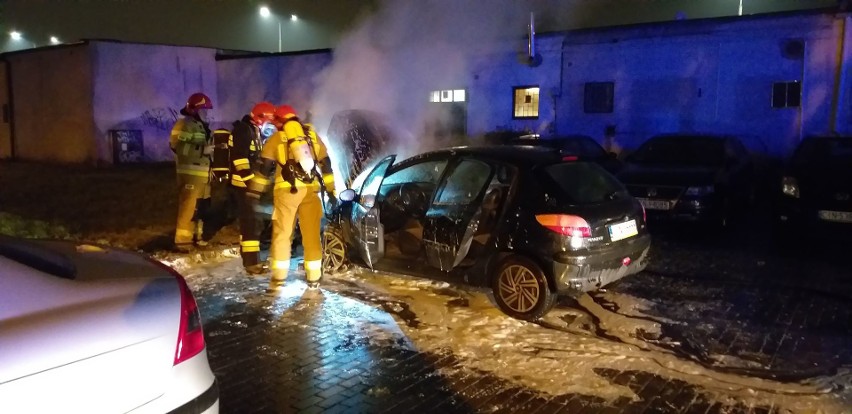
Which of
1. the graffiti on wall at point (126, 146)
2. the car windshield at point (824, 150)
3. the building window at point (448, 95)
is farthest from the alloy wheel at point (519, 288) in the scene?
the graffiti on wall at point (126, 146)

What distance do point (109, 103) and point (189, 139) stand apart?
14491 millimetres

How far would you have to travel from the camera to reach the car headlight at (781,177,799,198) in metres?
7.93

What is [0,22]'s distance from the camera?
11734 millimetres

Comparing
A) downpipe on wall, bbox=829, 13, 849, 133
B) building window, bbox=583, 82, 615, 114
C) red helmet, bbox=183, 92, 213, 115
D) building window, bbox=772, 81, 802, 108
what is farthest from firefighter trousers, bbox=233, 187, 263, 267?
downpipe on wall, bbox=829, 13, 849, 133

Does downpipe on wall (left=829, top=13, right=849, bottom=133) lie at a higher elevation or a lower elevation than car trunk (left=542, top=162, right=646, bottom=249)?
higher

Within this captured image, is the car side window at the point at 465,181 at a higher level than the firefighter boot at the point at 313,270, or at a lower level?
higher

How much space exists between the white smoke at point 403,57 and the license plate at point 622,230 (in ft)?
19.1

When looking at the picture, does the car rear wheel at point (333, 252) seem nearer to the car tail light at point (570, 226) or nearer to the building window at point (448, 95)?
the car tail light at point (570, 226)

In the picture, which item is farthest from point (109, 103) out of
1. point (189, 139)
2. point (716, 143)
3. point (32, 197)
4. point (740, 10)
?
point (740, 10)

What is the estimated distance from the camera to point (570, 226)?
5.22 metres

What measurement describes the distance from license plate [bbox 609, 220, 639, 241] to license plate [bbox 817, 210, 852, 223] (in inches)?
129

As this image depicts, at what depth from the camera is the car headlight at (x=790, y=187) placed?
7.93 m

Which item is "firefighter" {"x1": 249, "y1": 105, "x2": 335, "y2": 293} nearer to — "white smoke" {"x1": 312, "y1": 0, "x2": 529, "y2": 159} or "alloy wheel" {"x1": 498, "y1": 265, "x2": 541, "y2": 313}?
"alloy wheel" {"x1": 498, "y1": 265, "x2": 541, "y2": 313}

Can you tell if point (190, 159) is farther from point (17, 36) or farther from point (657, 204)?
point (17, 36)
